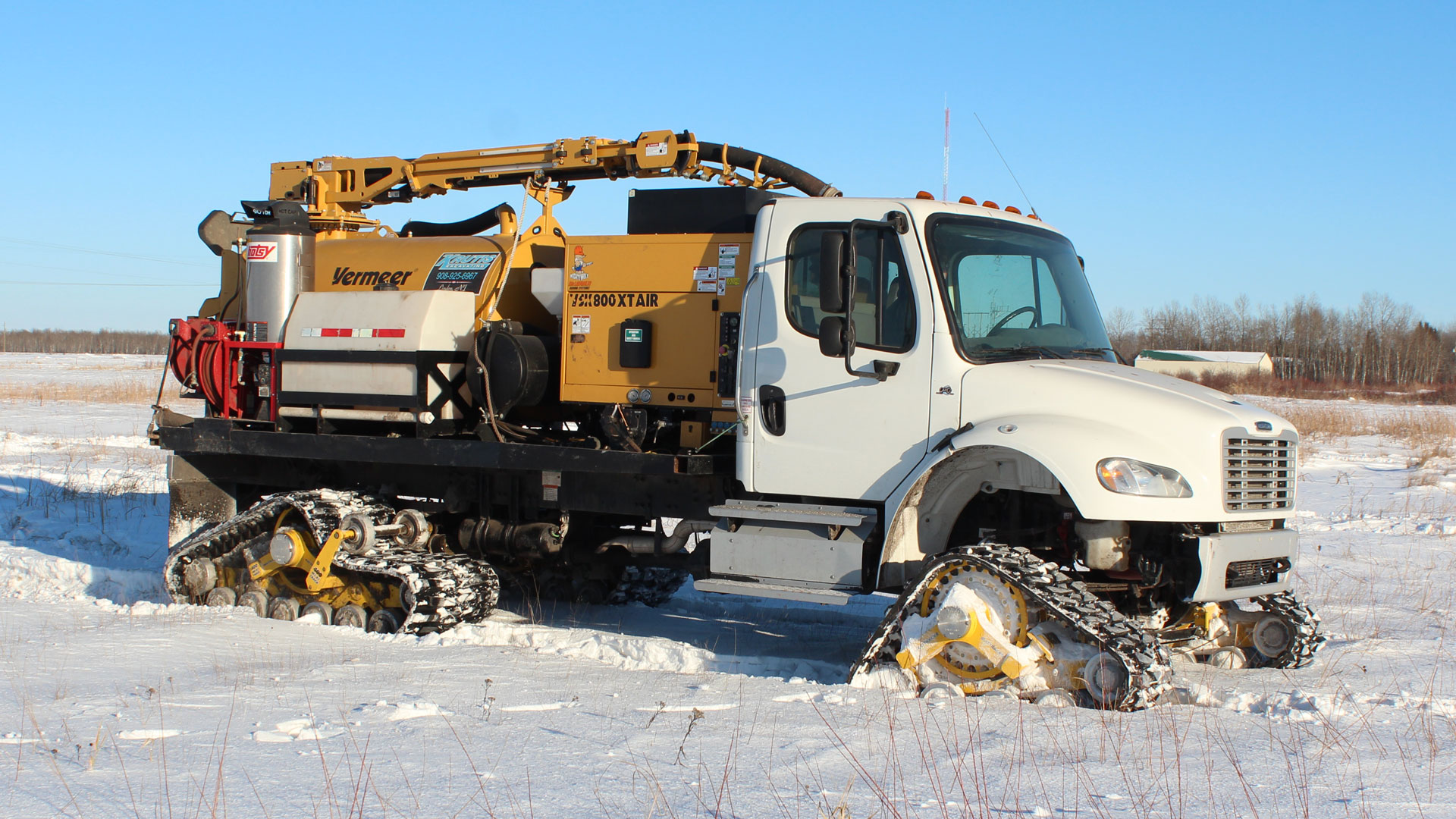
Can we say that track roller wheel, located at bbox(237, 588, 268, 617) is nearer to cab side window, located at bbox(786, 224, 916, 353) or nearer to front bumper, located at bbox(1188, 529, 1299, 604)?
cab side window, located at bbox(786, 224, 916, 353)

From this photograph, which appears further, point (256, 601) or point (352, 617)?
point (256, 601)

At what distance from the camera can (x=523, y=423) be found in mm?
8391

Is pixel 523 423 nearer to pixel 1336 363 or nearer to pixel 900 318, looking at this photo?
pixel 900 318

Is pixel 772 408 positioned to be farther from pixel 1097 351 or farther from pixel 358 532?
pixel 358 532

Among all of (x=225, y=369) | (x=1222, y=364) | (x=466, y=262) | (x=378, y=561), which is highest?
(x=1222, y=364)

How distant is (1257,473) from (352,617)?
5.74 m

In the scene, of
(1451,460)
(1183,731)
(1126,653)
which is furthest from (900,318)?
(1451,460)

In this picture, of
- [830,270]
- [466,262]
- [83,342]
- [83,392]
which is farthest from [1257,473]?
[83,342]

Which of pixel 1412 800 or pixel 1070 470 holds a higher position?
pixel 1070 470

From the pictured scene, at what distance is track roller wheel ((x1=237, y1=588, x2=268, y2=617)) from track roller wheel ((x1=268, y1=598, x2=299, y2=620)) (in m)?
0.07

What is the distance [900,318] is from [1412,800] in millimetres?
3402

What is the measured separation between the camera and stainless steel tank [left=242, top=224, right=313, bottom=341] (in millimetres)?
8859

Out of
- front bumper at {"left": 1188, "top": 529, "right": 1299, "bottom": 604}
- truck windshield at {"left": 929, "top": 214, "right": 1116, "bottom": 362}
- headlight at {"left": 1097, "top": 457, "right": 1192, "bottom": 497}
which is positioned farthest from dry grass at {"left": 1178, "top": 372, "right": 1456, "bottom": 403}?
headlight at {"left": 1097, "top": 457, "right": 1192, "bottom": 497}

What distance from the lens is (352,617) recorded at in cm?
806
